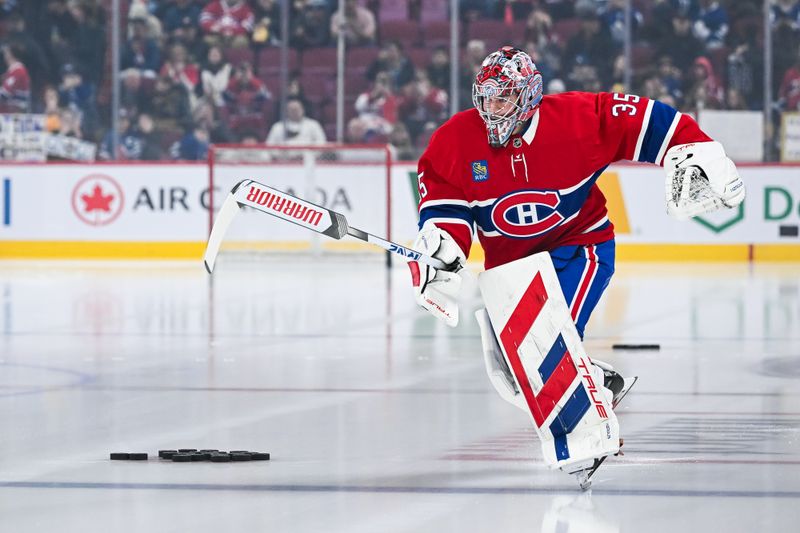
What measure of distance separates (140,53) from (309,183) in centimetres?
208

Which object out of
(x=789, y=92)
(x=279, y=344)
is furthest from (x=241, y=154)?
(x=279, y=344)

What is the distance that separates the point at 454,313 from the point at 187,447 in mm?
938

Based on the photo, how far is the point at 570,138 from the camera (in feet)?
13.0

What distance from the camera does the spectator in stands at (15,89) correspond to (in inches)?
543

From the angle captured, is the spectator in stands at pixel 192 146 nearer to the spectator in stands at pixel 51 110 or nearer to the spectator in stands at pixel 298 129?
the spectator in stands at pixel 298 129

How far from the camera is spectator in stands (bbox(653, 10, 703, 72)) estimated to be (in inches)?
523

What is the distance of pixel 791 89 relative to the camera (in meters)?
13.0

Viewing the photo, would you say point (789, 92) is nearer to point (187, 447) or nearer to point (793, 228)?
point (793, 228)

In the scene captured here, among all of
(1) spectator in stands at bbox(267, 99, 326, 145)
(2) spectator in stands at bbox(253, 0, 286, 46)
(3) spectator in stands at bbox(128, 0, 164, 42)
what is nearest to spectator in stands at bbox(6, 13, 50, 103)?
(3) spectator in stands at bbox(128, 0, 164, 42)

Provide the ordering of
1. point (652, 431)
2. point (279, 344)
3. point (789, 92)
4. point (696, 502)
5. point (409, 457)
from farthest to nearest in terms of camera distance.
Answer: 1. point (789, 92)
2. point (279, 344)
3. point (652, 431)
4. point (409, 457)
5. point (696, 502)

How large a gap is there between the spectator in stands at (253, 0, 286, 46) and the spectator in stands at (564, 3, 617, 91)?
9.10ft

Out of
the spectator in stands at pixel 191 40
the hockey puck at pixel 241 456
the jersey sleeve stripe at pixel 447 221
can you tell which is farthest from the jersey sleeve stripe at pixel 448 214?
the spectator in stands at pixel 191 40

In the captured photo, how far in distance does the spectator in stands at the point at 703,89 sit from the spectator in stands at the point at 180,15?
4748 mm

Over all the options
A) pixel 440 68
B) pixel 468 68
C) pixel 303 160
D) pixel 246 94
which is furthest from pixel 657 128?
pixel 246 94
